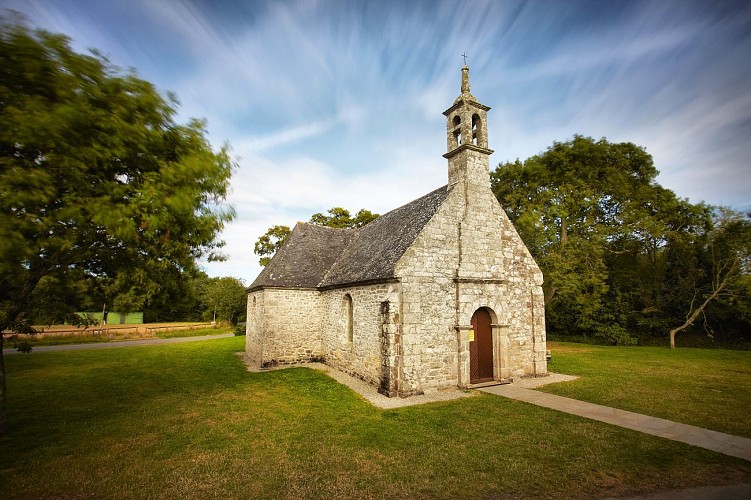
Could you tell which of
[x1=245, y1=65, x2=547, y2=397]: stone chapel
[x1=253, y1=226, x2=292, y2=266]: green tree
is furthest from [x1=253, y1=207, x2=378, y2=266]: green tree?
[x1=245, y1=65, x2=547, y2=397]: stone chapel

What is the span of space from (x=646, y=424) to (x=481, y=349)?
5.34m

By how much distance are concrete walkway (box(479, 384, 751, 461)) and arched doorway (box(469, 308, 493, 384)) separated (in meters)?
1.39

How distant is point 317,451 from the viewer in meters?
6.97

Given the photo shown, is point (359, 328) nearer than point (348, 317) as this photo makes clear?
Yes

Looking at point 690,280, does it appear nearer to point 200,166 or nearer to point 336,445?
point 336,445

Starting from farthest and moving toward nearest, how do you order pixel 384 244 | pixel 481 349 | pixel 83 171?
pixel 384 244 < pixel 481 349 < pixel 83 171

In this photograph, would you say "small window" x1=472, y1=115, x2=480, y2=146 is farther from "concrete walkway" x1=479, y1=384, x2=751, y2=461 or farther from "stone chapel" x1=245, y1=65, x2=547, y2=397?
"concrete walkway" x1=479, y1=384, x2=751, y2=461

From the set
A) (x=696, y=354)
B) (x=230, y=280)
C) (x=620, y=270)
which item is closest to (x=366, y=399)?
(x=696, y=354)

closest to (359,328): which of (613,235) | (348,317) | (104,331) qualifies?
(348,317)

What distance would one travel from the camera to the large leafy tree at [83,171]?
4.63 meters

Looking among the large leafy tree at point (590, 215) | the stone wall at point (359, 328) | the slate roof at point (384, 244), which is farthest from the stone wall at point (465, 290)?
the large leafy tree at point (590, 215)

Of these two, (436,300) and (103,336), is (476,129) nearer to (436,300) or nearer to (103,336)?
(436,300)

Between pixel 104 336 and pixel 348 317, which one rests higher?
pixel 348 317

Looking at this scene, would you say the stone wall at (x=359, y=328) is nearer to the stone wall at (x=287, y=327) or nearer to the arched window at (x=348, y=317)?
the arched window at (x=348, y=317)
